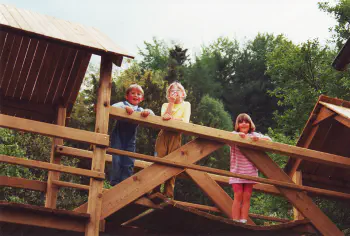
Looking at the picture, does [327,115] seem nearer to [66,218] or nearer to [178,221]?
[178,221]

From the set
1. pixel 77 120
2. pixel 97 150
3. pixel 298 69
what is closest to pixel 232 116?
pixel 298 69

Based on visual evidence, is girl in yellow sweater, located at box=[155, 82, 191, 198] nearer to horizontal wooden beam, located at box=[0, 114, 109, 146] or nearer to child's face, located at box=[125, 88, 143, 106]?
child's face, located at box=[125, 88, 143, 106]

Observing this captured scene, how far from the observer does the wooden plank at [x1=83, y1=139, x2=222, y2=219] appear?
6.36 meters

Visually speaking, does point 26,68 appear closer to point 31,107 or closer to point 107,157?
point 31,107

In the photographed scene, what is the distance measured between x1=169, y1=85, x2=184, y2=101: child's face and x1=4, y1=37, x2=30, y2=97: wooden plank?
246cm

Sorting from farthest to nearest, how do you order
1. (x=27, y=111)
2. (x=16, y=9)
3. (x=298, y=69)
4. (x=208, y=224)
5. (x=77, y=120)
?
1. (x=298, y=69)
2. (x=77, y=120)
3. (x=27, y=111)
4. (x=16, y=9)
5. (x=208, y=224)

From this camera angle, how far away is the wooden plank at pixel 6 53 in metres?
8.17

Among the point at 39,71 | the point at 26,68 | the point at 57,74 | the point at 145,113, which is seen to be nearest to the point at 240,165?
the point at 145,113

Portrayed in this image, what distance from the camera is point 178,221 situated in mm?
6852

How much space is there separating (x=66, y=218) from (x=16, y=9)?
3.25 metres

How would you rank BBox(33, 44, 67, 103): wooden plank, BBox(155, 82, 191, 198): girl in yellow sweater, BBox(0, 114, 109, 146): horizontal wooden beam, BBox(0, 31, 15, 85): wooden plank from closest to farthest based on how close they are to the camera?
1. BBox(0, 114, 109, 146): horizontal wooden beam
2. BBox(155, 82, 191, 198): girl in yellow sweater
3. BBox(0, 31, 15, 85): wooden plank
4. BBox(33, 44, 67, 103): wooden plank

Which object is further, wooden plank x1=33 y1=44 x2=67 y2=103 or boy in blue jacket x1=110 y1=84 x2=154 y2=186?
wooden plank x1=33 y1=44 x2=67 y2=103

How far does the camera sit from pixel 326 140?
8938 mm

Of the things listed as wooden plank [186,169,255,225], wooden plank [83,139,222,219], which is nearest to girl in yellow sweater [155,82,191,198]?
wooden plank [83,139,222,219]
